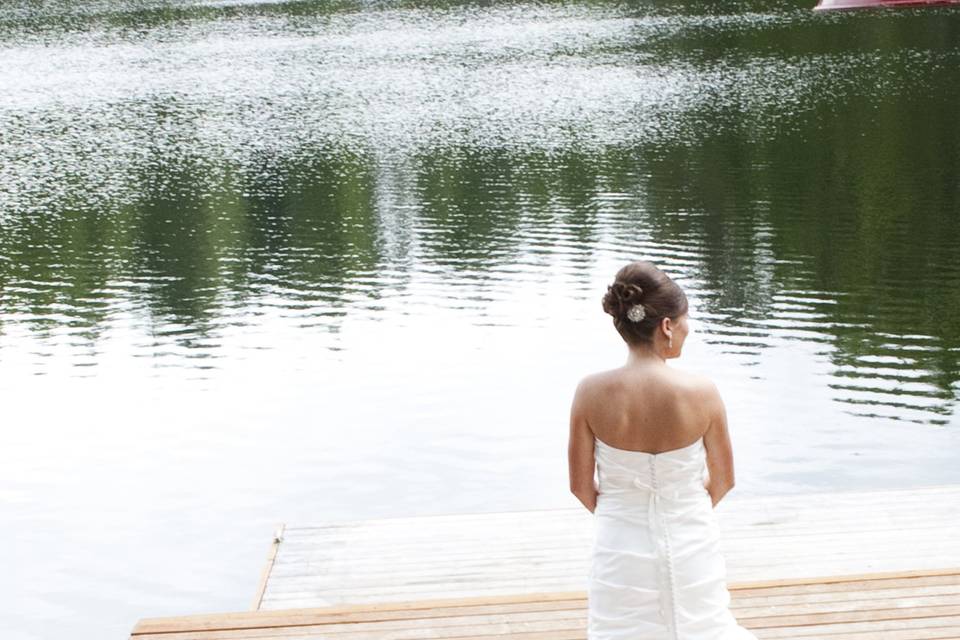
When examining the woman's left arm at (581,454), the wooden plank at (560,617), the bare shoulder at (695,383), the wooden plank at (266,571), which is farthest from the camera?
the wooden plank at (266,571)

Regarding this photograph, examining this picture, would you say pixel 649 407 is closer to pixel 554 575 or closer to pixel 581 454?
pixel 581 454

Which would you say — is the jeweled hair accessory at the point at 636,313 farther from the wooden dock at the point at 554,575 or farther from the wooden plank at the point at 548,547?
the wooden plank at the point at 548,547

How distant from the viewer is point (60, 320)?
1636 centimetres

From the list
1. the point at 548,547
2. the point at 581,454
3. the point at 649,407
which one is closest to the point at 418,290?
the point at 548,547

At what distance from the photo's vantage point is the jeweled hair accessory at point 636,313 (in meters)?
3.64

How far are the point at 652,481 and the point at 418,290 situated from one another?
13248 millimetres

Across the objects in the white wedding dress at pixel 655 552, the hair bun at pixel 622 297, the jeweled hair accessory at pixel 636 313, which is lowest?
the white wedding dress at pixel 655 552

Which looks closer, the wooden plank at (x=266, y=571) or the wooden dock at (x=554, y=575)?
the wooden dock at (x=554, y=575)

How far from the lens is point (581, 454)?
3916 mm

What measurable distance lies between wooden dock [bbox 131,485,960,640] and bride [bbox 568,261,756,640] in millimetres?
1333

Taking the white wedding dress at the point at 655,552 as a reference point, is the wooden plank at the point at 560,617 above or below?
below

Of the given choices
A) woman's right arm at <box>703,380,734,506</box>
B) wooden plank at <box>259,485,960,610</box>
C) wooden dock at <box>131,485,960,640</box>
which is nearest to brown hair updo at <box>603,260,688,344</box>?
woman's right arm at <box>703,380,734,506</box>

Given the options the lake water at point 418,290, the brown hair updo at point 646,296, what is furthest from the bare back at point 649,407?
the lake water at point 418,290

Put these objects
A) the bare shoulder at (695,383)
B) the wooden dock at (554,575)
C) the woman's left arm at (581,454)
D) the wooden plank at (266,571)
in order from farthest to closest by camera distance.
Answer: the wooden plank at (266,571)
the wooden dock at (554,575)
the woman's left arm at (581,454)
the bare shoulder at (695,383)
